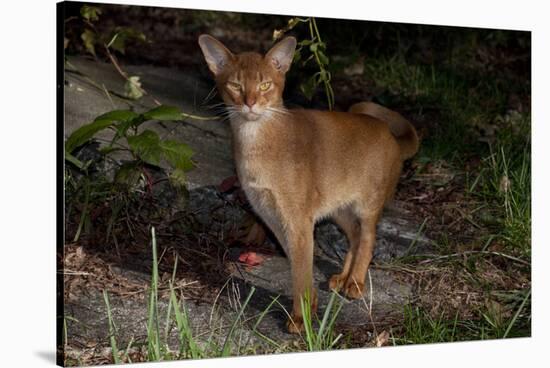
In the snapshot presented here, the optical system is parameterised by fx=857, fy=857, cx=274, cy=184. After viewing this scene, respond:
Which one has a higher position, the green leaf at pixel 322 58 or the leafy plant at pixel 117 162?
the green leaf at pixel 322 58

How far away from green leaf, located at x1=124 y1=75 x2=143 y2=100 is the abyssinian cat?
1.29 metres

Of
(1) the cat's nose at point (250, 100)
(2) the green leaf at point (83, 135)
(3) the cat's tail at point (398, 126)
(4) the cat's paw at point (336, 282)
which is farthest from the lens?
(3) the cat's tail at point (398, 126)

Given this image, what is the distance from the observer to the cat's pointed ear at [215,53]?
3887 millimetres

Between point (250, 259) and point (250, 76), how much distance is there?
108 centimetres

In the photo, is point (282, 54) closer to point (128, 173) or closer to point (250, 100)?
point (250, 100)

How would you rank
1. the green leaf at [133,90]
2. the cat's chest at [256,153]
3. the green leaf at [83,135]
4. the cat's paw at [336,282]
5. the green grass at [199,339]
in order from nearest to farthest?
the green grass at [199,339], the cat's chest at [256,153], the green leaf at [83,135], the cat's paw at [336,282], the green leaf at [133,90]

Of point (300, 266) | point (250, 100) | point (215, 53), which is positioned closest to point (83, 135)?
point (215, 53)

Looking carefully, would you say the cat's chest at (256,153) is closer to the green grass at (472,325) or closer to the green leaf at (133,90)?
the green grass at (472,325)

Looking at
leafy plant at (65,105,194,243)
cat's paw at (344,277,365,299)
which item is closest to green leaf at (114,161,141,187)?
leafy plant at (65,105,194,243)

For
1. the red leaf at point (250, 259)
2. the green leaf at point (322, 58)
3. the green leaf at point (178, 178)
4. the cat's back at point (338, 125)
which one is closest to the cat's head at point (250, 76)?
the cat's back at point (338, 125)

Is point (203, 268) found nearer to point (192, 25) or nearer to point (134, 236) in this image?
point (134, 236)

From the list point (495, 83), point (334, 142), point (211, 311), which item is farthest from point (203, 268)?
point (495, 83)

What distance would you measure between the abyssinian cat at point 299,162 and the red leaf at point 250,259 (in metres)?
0.41

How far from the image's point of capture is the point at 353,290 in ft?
14.6
